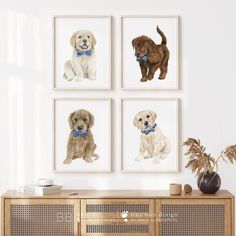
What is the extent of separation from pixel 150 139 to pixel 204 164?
1.63 ft

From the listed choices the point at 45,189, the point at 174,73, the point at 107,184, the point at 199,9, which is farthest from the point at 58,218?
the point at 199,9

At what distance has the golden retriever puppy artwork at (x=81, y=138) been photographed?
4.38m

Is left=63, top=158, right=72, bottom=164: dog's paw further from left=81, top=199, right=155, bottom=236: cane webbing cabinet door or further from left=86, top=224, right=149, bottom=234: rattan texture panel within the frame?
left=86, top=224, right=149, bottom=234: rattan texture panel

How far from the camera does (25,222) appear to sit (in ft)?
13.2

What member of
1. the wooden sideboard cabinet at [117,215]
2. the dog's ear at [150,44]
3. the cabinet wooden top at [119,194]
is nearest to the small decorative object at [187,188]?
the cabinet wooden top at [119,194]

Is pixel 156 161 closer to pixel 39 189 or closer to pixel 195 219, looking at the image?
pixel 195 219

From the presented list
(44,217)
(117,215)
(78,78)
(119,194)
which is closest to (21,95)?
(78,78)

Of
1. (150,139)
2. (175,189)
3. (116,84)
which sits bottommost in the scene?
(175,189)

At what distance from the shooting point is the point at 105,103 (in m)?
4.37

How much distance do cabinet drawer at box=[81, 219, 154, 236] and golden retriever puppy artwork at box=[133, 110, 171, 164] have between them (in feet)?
1.79

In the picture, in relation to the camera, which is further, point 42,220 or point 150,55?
point 150,55

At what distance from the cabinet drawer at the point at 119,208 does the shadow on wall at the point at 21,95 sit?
59cm

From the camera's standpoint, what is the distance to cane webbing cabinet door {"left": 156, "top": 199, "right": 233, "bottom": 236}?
4008 mm

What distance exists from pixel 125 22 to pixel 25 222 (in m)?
1.62
